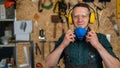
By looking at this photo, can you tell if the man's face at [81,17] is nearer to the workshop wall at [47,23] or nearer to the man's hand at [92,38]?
the man's hand at [92,38]

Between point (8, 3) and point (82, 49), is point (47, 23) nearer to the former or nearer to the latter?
point (8, 3)

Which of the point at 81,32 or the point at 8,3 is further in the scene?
the point at 8,3

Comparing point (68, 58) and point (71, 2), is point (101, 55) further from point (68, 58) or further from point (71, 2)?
point (71, 2)

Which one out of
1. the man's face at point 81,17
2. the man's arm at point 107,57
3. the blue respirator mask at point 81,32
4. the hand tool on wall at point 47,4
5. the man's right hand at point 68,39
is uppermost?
the hand tool on wall at point 47,4

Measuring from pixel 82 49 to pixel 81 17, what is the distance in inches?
9.7

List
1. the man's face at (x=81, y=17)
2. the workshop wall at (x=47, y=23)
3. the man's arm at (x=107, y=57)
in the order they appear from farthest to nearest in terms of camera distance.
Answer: the workshop wall at (x=47, y=23) → the man's face at (x=81, y=17) → the man's arm at (x=107, y=57)

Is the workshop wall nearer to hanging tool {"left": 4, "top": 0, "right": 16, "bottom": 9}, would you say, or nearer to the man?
hanging tool {"left": 4, "top": 0, "right": 16, "bottom": 9}

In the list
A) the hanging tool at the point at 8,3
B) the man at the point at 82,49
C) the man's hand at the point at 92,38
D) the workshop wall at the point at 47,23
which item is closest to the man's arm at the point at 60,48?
the man at the point at 82,49

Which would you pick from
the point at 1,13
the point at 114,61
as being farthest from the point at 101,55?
the point at 1,13

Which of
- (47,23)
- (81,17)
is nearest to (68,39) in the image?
(81,17)

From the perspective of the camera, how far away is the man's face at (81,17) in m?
1.94

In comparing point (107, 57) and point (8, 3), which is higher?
point (8, 3)

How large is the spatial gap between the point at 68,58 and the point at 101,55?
258 millimetres

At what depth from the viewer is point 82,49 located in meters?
Result: 1.96
